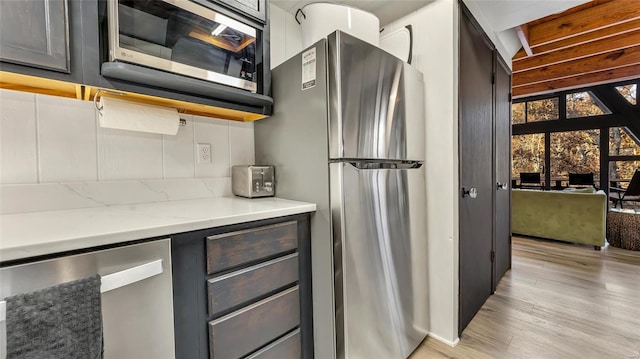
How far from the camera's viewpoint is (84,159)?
1109 mm

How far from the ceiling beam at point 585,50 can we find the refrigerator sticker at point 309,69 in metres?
3.72

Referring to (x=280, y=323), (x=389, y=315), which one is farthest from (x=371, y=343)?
(x=280, y=323)

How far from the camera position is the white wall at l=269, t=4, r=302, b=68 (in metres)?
1.70

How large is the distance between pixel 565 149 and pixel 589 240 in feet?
11.2

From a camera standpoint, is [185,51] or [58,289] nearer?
[58,289]

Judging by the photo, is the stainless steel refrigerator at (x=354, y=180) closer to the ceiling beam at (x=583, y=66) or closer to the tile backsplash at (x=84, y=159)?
the tile backsplash at (x=84, y=159)

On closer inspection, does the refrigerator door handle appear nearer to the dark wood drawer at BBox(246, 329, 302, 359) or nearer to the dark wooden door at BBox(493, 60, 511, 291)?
the dark wood drawer at BBox(246, 329, 302, 359)

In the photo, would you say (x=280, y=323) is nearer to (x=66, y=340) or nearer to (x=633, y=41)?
(x=66, y=340)

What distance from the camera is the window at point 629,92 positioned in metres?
4.73

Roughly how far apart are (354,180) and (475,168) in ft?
3.96

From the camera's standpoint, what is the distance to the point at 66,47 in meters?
0.83

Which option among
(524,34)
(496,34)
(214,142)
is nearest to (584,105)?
(524,34)

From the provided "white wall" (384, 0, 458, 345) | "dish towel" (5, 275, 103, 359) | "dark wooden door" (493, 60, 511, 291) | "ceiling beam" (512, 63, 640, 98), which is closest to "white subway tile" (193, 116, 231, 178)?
"dish towel" (5, 275, 103, 359)

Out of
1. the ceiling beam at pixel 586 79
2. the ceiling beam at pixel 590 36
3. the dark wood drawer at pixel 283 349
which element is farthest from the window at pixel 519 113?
the dark wood drawer at pixel 283 349
